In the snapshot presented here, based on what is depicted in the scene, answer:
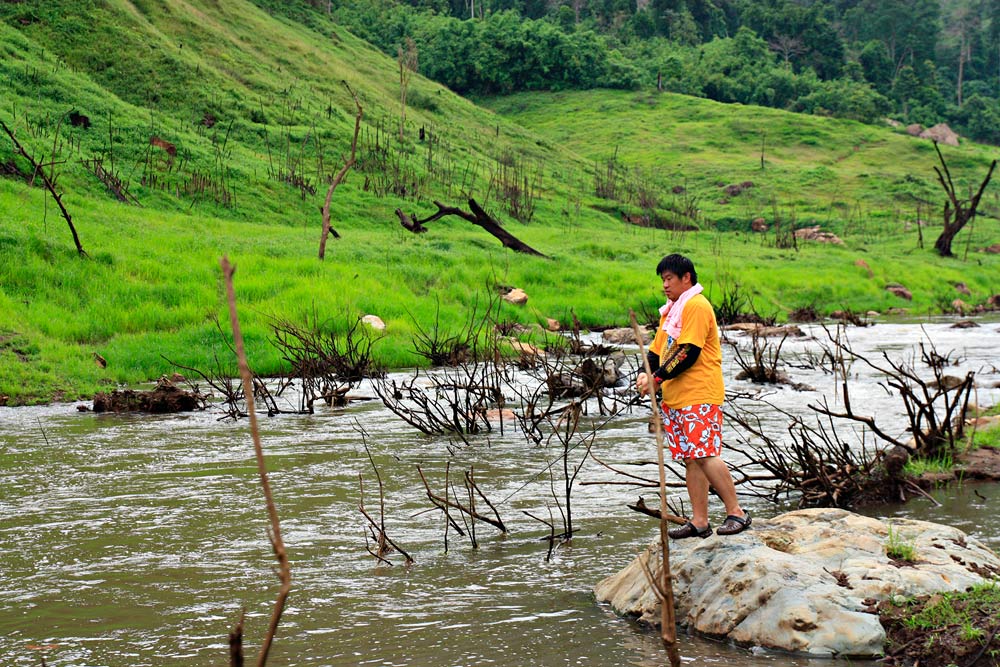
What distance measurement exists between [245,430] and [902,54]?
9611cm

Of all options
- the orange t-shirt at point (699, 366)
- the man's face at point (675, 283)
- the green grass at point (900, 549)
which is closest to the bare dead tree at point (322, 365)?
the man's face at point (675, 283)

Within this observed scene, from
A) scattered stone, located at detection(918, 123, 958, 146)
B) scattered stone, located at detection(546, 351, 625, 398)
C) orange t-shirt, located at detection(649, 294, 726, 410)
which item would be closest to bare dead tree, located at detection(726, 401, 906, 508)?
orange t-shirt, located at detection(649, 294, 726, 410)

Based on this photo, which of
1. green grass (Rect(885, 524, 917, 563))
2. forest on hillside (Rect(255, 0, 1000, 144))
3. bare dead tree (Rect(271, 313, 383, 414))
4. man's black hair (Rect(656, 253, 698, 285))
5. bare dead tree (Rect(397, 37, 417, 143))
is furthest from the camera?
forest on hillside (Rect(255, 0, 1000, 144))

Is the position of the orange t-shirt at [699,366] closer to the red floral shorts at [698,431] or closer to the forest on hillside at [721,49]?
the red floral shorts at [698,431]

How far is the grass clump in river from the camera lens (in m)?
4.07

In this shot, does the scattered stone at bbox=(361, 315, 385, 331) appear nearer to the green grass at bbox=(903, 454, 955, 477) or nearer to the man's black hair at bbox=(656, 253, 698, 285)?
the green grass at bbox=(903, 454, 955, 477)

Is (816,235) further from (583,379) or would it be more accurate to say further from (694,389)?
(694,389)

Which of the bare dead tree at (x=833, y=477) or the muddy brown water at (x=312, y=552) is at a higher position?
the bare dead tree at (x=833, y=477)

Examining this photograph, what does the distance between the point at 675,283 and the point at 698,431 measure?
761mm

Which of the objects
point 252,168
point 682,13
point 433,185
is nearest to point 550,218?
point 433,185

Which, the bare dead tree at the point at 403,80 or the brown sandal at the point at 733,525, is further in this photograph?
the bare dead tree at the point at 403,80

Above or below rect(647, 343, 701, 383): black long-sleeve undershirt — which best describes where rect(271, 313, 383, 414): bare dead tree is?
below

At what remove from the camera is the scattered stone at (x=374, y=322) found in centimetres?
1586

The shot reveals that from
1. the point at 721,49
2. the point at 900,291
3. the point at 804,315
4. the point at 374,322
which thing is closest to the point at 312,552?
the point at 374,322
